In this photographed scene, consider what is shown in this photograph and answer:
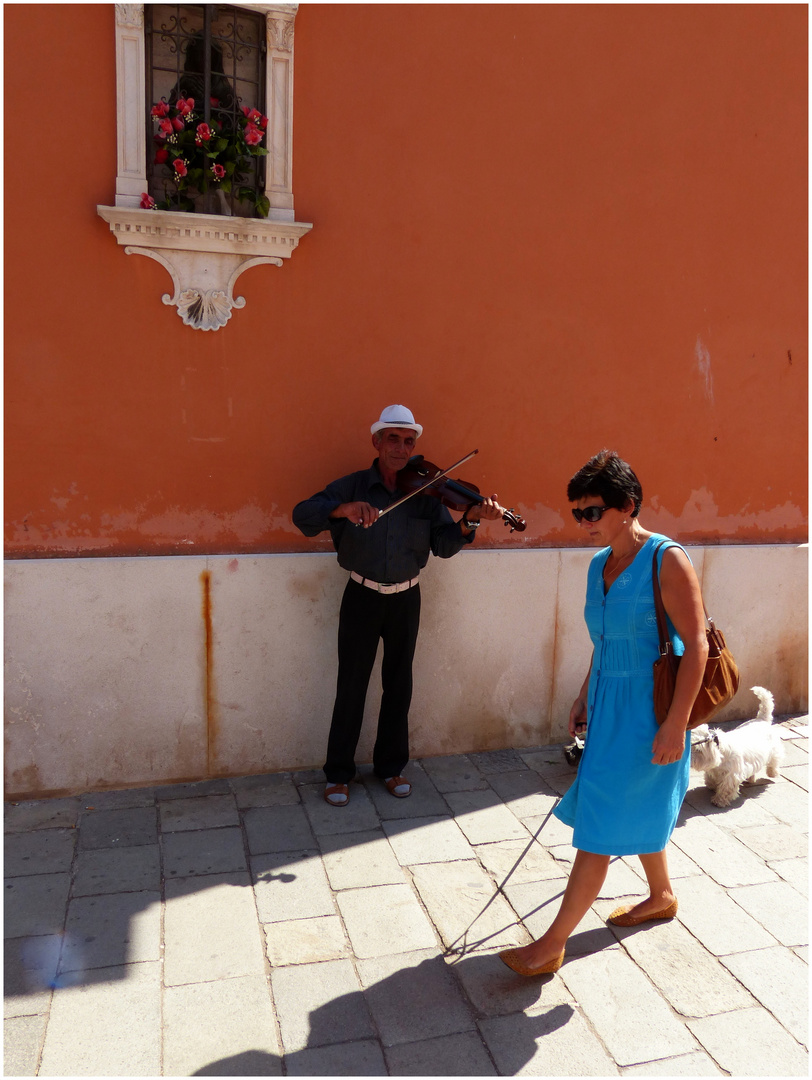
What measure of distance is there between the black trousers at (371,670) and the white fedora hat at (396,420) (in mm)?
791

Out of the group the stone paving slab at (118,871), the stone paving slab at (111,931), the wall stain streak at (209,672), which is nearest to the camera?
the stone paving slab at (111,931)

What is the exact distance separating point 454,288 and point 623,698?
253 cm

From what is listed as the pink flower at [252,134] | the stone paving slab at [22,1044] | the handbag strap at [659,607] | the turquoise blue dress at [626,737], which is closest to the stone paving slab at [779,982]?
the turquoise blue dress at [626,737]

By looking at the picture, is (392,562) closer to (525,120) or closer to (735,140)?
(525,120)

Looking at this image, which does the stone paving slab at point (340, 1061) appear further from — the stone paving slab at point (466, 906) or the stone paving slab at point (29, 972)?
the stone paving slab at point (29, 972)

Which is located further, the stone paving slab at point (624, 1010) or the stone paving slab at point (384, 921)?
the stone paving slab at point (384, 921)

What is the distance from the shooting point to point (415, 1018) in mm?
2719

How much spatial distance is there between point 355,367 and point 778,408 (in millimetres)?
2782

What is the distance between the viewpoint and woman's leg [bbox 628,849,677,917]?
3.13 metres

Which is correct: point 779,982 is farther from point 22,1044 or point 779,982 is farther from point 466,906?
point 22,1044

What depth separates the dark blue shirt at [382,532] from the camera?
3.96 meters

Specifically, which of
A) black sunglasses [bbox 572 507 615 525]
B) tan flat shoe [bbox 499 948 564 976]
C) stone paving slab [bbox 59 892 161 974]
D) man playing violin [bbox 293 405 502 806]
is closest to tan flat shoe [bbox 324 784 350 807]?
man playing violin [bbox 293 405 502 806]

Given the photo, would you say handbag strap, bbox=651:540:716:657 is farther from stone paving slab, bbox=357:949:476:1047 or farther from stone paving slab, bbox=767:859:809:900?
stone paving slab, bbox=767:859:809:900

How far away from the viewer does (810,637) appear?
5.43 metres
